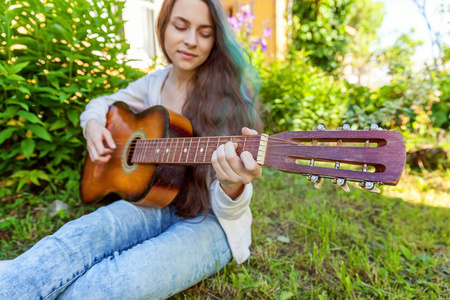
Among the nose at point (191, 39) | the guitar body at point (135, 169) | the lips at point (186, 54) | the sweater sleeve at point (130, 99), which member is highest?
the nose at point (191, 39)

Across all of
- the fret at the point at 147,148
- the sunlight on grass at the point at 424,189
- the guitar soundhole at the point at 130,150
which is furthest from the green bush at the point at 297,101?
the fret at the point at 147,148

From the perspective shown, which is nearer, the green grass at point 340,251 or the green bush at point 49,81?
the green grass at point 340,251

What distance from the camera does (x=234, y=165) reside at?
40.2 inches

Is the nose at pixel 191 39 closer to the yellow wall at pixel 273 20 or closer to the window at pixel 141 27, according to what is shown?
the window at pixel 141 27

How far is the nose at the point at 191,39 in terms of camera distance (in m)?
1.50

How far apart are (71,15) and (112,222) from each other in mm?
1344

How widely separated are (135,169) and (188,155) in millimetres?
415

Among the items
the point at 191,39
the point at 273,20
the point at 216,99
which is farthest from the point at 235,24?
the point at 216,99

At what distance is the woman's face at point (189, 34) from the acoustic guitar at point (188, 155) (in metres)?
0.33

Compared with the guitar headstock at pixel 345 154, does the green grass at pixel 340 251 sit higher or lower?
lower

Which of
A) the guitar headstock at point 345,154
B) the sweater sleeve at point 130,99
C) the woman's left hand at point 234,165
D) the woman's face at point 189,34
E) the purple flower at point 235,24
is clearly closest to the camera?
the guitar headstock at point 345,154

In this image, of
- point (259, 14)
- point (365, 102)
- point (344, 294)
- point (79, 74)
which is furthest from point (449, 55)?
point (79, 74)

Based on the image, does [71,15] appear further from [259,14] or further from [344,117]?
[259,14]

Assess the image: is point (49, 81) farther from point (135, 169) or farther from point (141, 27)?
point (141, 27)
